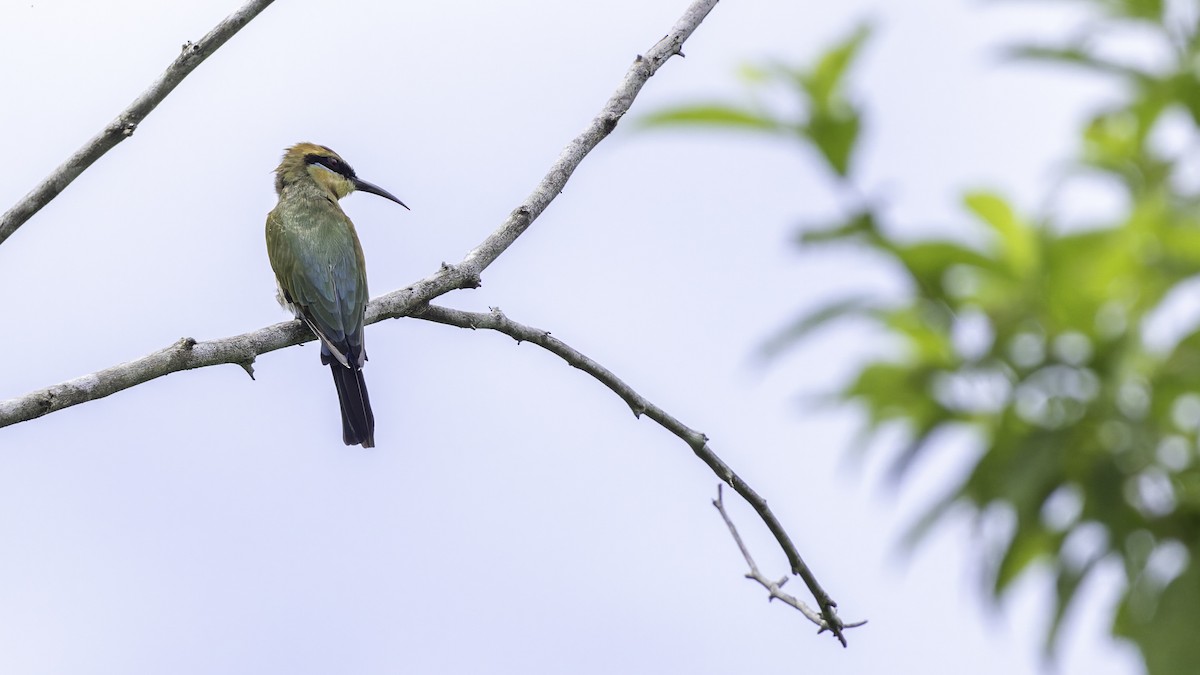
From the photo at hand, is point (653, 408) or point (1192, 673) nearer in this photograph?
point (1192, 673)

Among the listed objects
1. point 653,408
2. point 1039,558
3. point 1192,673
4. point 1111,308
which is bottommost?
point 1192,673

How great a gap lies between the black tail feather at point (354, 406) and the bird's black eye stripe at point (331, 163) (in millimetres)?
1918

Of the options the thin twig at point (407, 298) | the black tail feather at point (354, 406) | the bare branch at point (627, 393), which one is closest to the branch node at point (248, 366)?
the thin twig at point (407, 298)

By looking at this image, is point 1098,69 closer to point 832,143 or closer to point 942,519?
point 832,143

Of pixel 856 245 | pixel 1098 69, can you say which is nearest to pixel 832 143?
pixel 856 245

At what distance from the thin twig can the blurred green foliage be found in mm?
2751

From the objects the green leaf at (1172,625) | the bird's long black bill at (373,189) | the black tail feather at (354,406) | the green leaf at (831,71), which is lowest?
the green leaf at (1172,625)

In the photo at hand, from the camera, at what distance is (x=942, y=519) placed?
102cm

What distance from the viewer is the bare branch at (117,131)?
363cm

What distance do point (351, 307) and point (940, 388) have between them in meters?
4.57

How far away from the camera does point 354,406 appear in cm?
567

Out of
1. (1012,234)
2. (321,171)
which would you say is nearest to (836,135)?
(1012,234)

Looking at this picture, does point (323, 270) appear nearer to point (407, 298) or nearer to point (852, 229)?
point (407, 298)

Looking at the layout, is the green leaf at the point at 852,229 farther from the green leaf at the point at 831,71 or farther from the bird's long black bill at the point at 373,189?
the bird's long black bill at the point at 373,189
